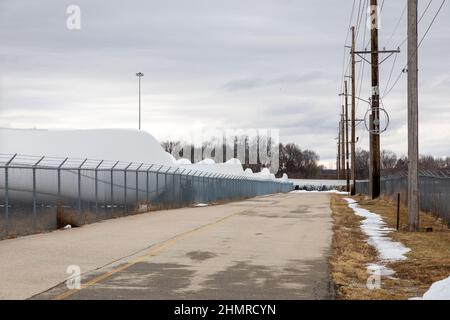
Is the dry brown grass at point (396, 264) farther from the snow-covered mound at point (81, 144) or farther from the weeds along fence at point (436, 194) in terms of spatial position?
the snow-covered mound at point (81, 144)

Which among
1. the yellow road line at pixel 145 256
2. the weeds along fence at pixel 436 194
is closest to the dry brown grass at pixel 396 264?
the weeds along fence at pixel 436 194

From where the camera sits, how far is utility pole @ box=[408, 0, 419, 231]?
63.4 feet

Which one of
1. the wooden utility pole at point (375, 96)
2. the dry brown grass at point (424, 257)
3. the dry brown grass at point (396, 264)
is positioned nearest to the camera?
the dry brown grass at point (396, 264)

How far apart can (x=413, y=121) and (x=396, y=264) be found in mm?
7700

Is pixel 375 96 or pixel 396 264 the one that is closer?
pixel 396 264

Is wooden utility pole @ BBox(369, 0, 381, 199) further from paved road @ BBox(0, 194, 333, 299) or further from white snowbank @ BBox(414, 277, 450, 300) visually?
white snowbank @ BBox(414, 277, 450, 300)

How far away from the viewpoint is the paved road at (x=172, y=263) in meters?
9.44

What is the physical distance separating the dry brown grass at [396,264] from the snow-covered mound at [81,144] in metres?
34.9

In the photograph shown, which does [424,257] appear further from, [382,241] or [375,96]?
[375,96]

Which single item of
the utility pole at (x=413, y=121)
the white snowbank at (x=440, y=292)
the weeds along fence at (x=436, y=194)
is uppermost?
the utility pole at (x=413, y=121)

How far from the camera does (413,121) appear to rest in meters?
19.3

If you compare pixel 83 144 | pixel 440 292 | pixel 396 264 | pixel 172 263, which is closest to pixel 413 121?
pixel 396 264

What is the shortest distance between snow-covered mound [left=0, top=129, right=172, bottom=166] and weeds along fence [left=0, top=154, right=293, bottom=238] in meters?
12.8
